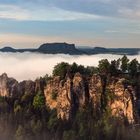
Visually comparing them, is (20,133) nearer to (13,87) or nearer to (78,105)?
(78,105)

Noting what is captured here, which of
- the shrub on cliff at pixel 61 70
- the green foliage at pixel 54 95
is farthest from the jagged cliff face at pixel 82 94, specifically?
the shrub on cliff at pixel 61 70

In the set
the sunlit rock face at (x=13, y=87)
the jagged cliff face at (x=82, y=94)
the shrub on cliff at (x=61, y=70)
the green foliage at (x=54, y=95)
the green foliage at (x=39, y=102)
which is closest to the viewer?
the jagged cliff face at (x=82, y=94)

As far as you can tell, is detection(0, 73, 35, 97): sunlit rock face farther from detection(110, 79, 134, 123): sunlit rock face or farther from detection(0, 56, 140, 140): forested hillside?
detection(110, 79, 134, 123): sunlit rock face

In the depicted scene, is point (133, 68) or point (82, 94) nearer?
point (82, 94)

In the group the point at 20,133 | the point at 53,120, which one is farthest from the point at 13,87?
the point at 20,133

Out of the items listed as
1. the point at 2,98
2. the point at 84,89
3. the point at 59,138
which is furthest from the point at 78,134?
the point at 2,98

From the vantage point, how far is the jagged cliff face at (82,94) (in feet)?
479

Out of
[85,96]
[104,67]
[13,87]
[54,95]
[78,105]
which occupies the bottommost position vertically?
[78,105]

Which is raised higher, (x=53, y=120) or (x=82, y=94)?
(x=82, y=94)

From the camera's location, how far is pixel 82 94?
15312 centimetres

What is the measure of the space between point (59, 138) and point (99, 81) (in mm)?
17015

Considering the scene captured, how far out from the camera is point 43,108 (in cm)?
15850

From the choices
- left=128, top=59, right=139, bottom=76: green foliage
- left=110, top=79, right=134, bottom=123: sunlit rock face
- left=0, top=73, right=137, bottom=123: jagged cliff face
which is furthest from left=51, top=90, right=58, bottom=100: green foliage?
left=128, top=59, right=139, bottom=76: green foliage

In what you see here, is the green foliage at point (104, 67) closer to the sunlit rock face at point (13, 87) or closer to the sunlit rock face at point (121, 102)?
the sunlit rock face at point (121, 102)
